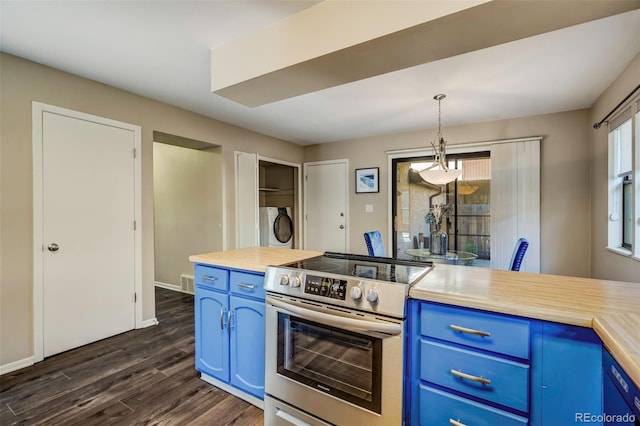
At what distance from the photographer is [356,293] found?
4.31ft

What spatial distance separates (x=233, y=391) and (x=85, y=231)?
78.3 inches

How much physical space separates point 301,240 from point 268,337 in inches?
145

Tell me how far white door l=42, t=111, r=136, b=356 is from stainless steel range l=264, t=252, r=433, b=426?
207 centimetres

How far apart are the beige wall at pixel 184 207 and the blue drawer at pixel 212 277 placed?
1.87 metres

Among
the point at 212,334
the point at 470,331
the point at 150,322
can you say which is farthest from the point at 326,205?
the point at 470,331

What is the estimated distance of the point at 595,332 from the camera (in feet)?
3.10

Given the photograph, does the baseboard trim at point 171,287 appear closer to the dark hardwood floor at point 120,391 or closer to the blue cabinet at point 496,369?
the dark hardwood floor at point 120,391

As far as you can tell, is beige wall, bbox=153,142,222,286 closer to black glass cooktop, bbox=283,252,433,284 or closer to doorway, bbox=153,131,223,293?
doorway, bbox=153,131,223,293

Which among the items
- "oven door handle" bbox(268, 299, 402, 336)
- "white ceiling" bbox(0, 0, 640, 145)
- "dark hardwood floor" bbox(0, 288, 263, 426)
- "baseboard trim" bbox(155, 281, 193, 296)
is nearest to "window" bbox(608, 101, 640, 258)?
"white ceiling" bbox(0, 0, 640, 145)

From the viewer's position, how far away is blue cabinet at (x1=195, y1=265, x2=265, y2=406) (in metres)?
1.75

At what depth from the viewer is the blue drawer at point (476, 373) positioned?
3.55 ft

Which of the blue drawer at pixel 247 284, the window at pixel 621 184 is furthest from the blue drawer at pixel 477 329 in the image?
the window at pixel 621 184

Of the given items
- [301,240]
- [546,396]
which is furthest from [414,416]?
[301,240]

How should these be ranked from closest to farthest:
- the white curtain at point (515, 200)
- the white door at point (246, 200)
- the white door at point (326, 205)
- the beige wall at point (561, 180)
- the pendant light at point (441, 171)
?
the pendant light at point (441, 171) → the beige wall at point (561, 180) → the white curtain at point (515, 200) → the white door at point (246, 200) → the white door at point (326, 205)
